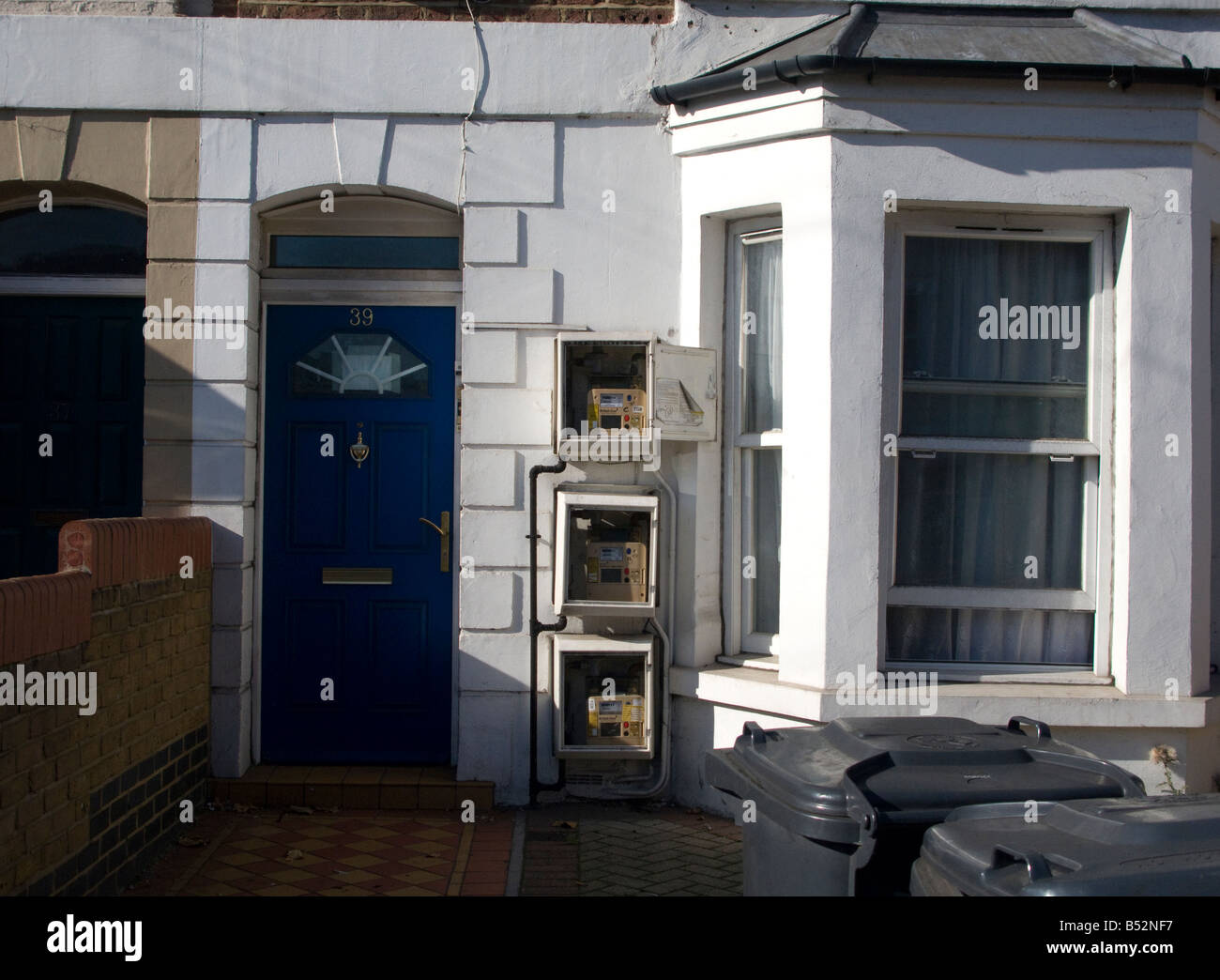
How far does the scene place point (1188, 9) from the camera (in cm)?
608

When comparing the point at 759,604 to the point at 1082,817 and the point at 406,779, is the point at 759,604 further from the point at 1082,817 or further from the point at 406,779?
the point at 1082,817

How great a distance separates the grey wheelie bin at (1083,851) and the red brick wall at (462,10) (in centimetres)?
464

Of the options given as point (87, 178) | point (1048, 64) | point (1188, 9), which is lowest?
point (87, 178)

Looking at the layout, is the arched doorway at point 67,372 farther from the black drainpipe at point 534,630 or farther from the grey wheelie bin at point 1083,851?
the grey wheelie bin at point 1083,851

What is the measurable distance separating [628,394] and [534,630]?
1.30 meters

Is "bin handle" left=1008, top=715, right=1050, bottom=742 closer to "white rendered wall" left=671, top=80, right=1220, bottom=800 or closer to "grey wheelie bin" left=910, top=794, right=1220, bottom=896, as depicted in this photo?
"grey wheelie bin" left=910, top=794, right=1220, bottom=896

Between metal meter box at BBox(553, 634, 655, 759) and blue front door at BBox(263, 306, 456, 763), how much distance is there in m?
0.77

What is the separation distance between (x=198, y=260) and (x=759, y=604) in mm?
3423

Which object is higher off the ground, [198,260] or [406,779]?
[198,260]

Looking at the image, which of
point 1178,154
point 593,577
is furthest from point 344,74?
point 1178,154

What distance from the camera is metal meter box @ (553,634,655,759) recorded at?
5906 mm

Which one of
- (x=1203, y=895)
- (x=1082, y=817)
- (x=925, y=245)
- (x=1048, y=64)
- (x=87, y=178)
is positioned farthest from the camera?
(x=87, y=178)

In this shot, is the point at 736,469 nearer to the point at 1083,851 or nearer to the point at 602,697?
the point at 602,697

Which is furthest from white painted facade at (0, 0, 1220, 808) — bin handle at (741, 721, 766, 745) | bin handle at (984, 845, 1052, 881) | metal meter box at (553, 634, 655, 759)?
bin handle at (984, 845, 1052, 881)
